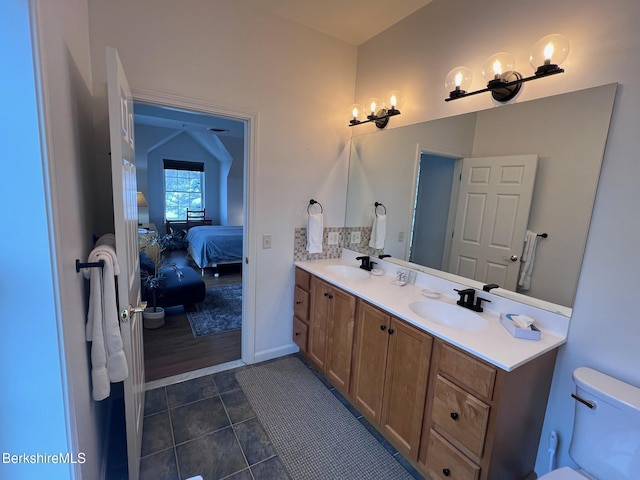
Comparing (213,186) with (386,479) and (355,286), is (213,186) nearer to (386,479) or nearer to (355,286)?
(355,286)

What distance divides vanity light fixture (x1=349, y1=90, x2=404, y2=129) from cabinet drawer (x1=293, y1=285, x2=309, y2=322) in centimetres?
152

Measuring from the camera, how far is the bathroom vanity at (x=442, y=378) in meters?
1.27

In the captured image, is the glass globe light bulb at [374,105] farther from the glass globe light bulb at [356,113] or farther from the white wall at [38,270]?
the white wall at [38,270]

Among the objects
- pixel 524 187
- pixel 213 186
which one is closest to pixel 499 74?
pixel 524 187

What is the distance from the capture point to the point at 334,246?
2.88m

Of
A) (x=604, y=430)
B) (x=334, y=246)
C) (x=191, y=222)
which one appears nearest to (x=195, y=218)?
(x=191, y=222)

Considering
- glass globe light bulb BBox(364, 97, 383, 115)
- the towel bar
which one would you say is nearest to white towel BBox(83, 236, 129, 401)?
the towel bar

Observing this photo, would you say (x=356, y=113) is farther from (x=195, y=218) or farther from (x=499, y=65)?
(x=195, y=218)

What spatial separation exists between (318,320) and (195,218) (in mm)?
6616

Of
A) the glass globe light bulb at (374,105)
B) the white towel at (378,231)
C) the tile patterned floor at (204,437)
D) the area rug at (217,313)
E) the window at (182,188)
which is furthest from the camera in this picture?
the window at (182,188)

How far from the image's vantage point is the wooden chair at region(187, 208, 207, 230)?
310 inches

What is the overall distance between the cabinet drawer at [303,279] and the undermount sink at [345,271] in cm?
17

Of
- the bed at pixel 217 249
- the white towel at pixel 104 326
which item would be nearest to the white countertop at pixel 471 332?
the white towel at pixel 104 326

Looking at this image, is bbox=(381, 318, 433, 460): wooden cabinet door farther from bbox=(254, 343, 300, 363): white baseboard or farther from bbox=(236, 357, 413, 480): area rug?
bbox=(254, 343, 300, 363): white baseboard
